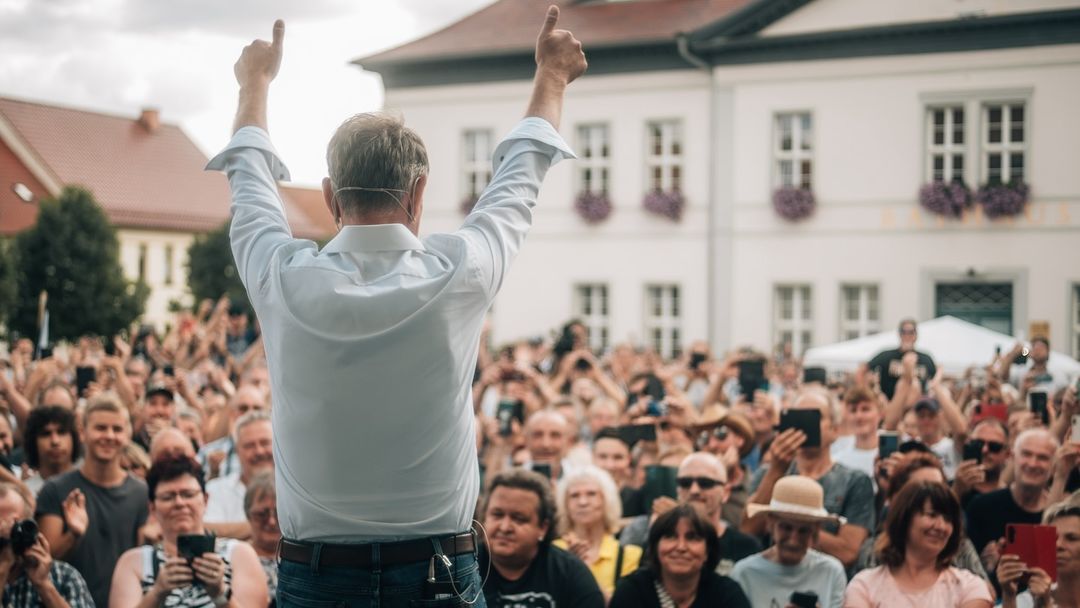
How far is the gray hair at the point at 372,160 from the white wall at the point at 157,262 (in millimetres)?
52537

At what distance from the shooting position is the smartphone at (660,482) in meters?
6.98

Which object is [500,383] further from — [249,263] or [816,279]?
[816,279]

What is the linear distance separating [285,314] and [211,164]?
0.50 metres

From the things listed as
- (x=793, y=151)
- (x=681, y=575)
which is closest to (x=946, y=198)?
(x=793, y=151)

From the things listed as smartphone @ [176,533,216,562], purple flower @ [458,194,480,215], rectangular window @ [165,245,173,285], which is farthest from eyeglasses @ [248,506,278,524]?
rectangular window @ [165,245,173,285]

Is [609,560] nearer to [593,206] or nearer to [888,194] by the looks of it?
[888,194]

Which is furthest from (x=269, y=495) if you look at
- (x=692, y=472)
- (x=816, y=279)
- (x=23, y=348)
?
(x=816, y=279)

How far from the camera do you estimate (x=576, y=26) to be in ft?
97.9

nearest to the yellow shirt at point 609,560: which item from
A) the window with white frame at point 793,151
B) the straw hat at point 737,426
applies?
the straw hat at point 737,426

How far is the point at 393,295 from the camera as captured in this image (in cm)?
263

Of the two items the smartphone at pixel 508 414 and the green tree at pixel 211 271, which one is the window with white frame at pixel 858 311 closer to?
the smartphone at pixel 508 414

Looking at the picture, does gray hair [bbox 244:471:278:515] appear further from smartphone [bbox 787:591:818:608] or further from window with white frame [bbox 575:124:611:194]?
window with white frame [bbox 575:124:611:194]

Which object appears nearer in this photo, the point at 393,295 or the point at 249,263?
the point at 393,295

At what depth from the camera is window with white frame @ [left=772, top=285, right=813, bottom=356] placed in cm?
2695
